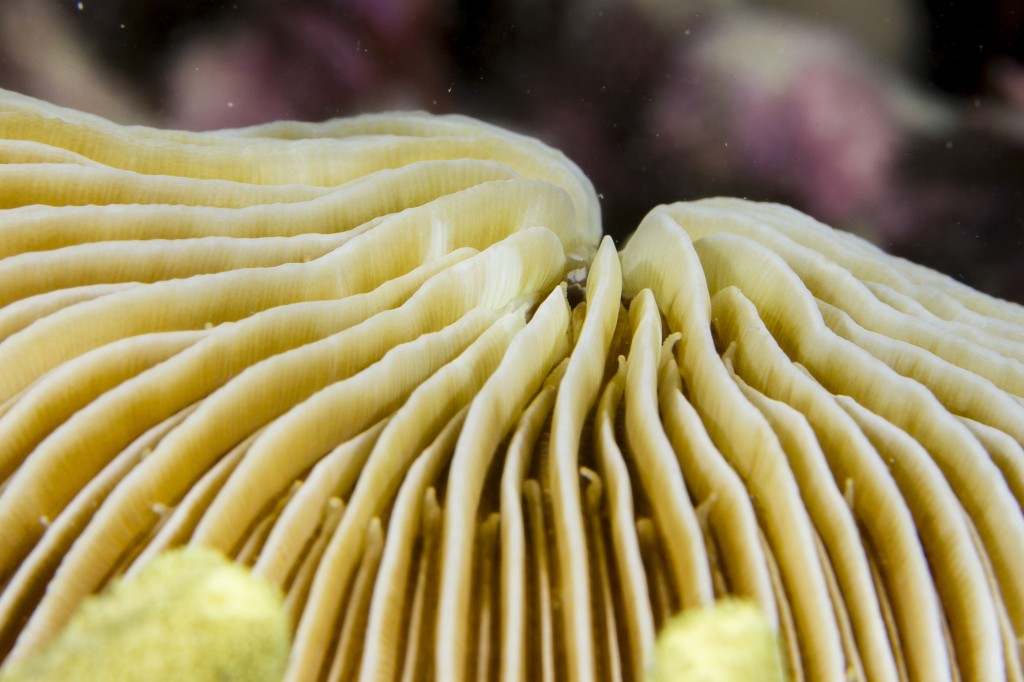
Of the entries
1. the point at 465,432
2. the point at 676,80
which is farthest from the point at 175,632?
the point at 676,80

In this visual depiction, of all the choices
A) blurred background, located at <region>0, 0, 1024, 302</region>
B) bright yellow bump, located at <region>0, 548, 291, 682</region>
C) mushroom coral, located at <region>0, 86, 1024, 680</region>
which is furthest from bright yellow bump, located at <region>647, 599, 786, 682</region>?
blurred background, located at <region>0, 0, 1024, 302</region>

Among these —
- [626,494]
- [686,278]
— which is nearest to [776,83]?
[686,278]

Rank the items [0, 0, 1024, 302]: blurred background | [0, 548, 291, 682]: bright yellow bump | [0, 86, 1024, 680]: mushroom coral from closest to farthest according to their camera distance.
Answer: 1. [0, 548, 291, 682]: bright yellow bump
2. [0, 86, 1024, 680]: mushroom coral
3. [0, 0, 1024, 302]: blurred background

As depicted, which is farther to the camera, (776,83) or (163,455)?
(776,83)

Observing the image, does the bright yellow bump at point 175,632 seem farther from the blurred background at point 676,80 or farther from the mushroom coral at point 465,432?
the blurred background at point 676,80

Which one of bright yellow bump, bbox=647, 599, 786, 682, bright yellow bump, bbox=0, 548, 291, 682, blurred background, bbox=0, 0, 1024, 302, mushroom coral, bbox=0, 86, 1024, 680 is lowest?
bright yellow bump, bbox=0, 548, 291, 682

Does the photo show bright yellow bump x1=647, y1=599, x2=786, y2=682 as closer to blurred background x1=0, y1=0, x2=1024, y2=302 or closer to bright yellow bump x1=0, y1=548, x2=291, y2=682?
bright yellow bump x1=0, y1=548, x2=291, y2=682

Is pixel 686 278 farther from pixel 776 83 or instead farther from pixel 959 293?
pixel 776 83
